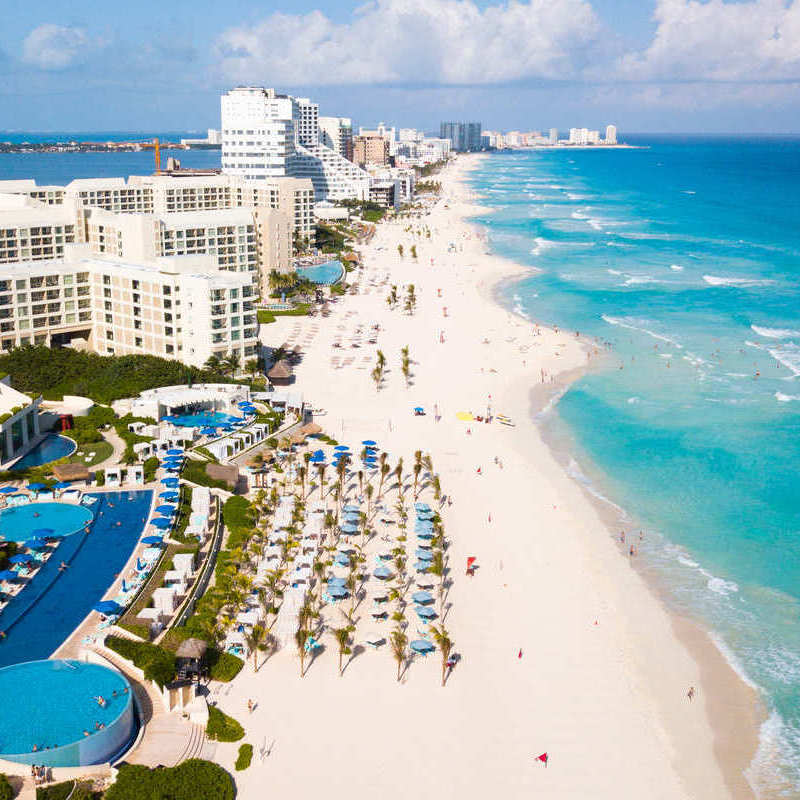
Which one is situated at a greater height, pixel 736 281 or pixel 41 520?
pixel 736 281

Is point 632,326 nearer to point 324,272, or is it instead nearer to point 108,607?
point 324,272

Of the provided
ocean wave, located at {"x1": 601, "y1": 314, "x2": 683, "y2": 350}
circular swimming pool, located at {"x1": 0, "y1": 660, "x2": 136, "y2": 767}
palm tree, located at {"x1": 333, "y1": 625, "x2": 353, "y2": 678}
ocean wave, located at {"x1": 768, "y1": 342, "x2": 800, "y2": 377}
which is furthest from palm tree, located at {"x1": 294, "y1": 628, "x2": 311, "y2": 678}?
ocean wave, located at {"x1": 601, "y1": 314, "x2": 683, "y2": 350}

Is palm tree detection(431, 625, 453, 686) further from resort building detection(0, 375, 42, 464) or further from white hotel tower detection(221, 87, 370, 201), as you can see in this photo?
white hotel tower detection(221, 87, 370, 201)

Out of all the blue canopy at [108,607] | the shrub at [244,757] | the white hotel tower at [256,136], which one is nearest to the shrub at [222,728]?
the shrub at [244,757]

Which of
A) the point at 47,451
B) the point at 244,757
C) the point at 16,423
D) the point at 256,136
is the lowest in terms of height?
the point at 244,757

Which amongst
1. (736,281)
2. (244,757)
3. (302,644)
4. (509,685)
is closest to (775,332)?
(736,281)

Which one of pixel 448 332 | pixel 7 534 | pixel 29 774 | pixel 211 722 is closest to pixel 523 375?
pixel 448 332

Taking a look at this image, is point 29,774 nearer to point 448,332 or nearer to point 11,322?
point 11,322
